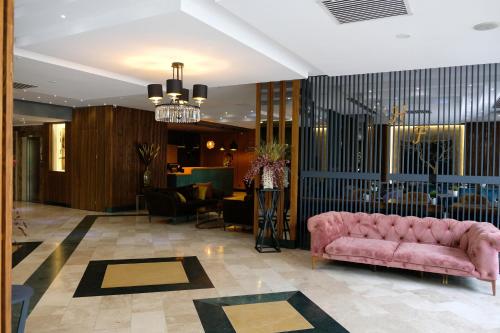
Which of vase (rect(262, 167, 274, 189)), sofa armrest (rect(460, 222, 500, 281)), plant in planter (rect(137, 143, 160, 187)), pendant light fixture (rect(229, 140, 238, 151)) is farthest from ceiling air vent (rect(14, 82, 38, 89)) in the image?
pendant light fixture (rect(229, 140, 238, 151))

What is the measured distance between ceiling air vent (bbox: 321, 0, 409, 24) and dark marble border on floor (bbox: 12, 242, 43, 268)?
5.57 m

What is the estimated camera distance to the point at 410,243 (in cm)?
557

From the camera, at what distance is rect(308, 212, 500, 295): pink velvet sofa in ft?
15.5

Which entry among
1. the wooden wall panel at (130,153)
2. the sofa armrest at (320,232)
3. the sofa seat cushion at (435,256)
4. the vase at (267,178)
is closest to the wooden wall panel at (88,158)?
the wooden wall panel at (130,153)

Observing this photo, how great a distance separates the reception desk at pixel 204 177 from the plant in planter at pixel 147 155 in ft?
3.84

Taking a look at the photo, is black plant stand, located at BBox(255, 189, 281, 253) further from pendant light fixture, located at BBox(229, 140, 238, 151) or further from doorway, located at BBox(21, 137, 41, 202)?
pendant light fixture, located at BBox(229, 140, 238, 151)

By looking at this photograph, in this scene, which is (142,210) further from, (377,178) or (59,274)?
(377,178)

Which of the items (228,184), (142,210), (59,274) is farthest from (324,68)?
(228,184)

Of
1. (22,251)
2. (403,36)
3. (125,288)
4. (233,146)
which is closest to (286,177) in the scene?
(403,36)

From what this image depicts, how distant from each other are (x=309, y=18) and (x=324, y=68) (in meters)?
2.22

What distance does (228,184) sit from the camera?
16.4 metres

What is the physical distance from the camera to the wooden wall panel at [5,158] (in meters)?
1.85

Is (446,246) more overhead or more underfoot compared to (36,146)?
more underfoot

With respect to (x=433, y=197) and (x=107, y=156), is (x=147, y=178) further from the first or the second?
(x=433, y=197)
